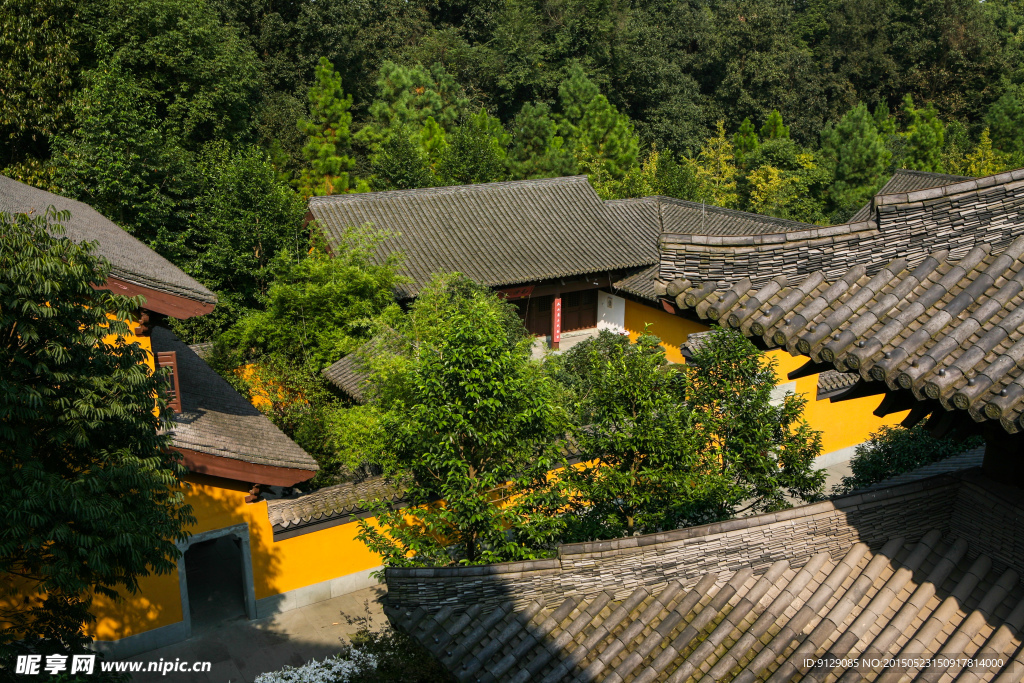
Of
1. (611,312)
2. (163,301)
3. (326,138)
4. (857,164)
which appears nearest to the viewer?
(163,301)

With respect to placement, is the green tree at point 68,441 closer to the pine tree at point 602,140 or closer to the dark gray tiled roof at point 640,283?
the dark gray tiled roof at point 640,283

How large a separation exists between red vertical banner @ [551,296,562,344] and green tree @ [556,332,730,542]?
42.7 ft

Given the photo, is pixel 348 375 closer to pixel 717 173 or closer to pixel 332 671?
pixel 332 671

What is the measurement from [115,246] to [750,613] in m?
10.7

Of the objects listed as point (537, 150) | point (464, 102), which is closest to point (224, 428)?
point (537, 150)

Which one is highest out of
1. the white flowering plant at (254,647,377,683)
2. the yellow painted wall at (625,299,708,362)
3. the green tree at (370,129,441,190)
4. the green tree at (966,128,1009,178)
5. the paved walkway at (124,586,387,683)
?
the green tree at (966,128,1009,178)

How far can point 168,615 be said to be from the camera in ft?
31.1

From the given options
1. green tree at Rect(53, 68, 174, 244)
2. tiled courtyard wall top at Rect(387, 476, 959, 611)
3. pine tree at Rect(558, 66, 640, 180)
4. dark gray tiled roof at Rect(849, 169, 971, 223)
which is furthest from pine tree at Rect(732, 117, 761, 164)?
tiled courtyard wall top at Rect(387, 476, 959, 611)

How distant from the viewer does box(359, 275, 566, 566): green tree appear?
7391mm

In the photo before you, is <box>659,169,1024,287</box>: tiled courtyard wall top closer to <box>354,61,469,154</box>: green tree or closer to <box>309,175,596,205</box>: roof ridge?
<box>309,175,596,205</box>: roof ridge

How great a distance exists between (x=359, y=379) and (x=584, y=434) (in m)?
7.15

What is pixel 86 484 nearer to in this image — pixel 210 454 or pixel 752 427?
pixel 210 454

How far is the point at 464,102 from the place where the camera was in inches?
1344

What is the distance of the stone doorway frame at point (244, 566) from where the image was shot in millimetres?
9531
